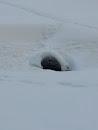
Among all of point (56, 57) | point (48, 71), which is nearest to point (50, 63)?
point (56, 57)

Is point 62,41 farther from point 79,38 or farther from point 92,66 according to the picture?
point 92,66

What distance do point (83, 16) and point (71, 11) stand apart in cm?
15

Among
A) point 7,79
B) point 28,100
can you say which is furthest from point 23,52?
point 28,100

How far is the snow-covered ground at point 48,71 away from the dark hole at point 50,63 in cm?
4

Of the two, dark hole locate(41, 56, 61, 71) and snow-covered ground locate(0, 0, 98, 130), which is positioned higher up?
snow-covered ground locate(0, 0, 98, 130)

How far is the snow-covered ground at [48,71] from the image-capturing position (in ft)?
5.40

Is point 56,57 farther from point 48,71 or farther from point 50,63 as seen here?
point 48,71

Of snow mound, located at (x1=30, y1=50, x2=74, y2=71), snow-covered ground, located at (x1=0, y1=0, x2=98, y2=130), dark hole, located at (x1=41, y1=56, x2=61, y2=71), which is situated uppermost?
snow-covered ground, located at (x1=0, y1=0, x2=98, y2=130)

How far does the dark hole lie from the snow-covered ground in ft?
0.13

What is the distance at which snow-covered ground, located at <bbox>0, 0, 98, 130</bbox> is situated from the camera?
1.65m

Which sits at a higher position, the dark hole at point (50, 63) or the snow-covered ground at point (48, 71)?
the snow-covered ground at point (48, 71)

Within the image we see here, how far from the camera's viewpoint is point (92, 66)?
229 cm

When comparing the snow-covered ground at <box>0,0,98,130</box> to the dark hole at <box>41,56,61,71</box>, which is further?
the dark hole at <box>41,56,61,71</box>

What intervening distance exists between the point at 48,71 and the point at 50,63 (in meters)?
0.28
